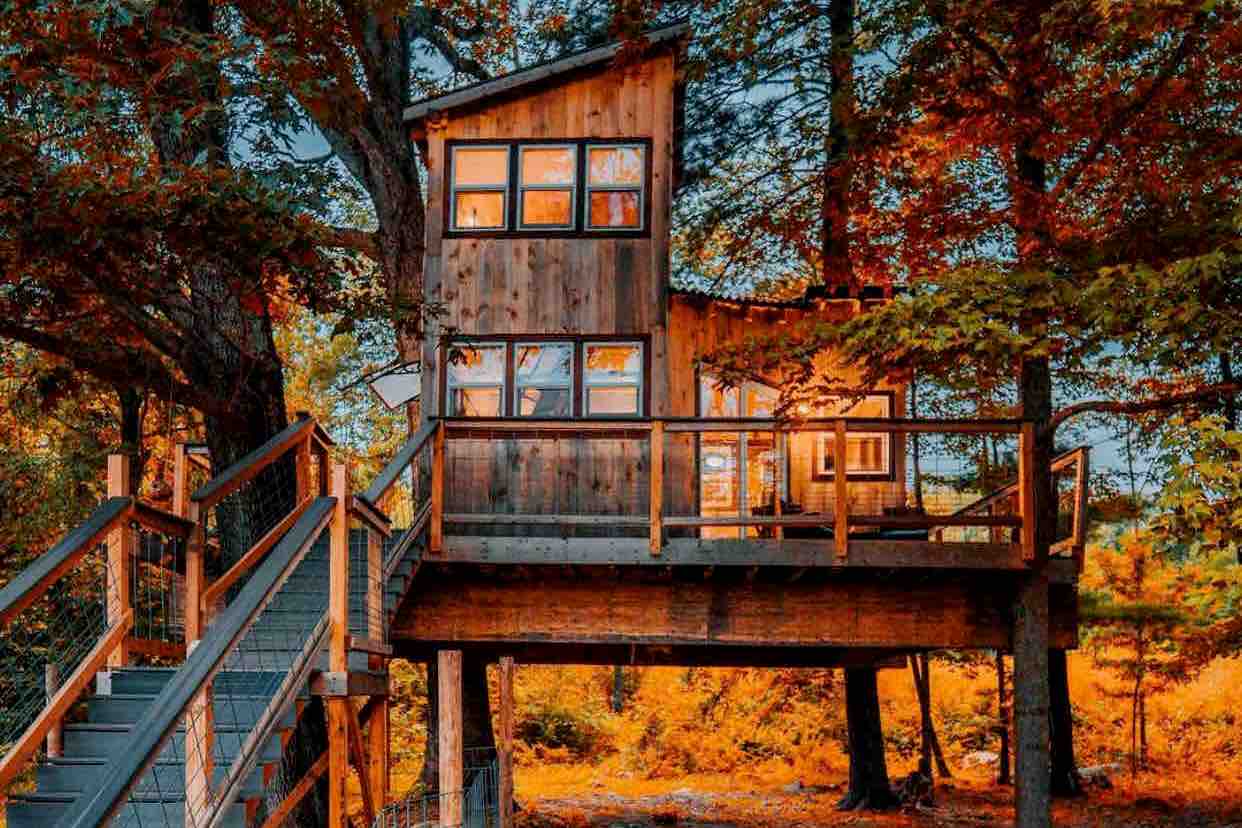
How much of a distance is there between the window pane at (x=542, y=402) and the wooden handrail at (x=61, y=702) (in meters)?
6.54

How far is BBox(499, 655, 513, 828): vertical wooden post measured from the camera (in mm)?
12625

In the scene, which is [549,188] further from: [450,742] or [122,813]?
[122,813]

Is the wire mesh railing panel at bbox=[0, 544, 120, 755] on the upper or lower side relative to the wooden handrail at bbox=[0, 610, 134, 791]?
lower

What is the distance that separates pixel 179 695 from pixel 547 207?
10.1 meters

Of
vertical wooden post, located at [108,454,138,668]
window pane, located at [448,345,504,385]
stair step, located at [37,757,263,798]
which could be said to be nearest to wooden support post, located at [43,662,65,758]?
stair step, located at [37,757,263,798]

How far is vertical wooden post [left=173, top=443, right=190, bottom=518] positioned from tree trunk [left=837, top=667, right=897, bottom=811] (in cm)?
1029

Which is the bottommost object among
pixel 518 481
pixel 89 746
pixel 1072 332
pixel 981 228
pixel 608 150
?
pixel 89 746

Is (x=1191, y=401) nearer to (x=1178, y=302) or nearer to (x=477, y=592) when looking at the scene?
(x=1178, y=302)

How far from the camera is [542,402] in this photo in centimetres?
1492

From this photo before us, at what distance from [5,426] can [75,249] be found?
13.6 m

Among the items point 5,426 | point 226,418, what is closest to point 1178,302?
point 226,418

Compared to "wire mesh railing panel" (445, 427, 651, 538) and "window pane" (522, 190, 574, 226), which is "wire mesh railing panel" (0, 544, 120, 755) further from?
"window pane" (522, 190, 574, 226)

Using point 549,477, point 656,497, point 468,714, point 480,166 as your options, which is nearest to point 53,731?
point 656,497

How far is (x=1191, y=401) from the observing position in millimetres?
11773
